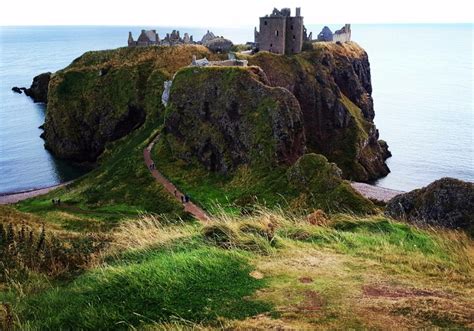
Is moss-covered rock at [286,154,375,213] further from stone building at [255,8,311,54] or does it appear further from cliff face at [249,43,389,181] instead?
stone building at [255,8,311,54]

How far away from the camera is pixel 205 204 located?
168 feet

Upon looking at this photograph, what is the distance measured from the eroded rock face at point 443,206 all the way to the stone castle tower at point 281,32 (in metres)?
71.1

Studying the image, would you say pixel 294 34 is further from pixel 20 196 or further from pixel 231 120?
pixel 20 196

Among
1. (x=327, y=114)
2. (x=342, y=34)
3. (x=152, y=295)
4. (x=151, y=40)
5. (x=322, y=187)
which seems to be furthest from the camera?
(x=342, y=34)

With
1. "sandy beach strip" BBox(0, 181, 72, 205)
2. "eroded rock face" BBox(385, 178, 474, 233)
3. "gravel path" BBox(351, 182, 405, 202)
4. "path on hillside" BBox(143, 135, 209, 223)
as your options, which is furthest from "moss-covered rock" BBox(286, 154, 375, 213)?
"sandy beach strip" BBox(0, 181, 72, 205)

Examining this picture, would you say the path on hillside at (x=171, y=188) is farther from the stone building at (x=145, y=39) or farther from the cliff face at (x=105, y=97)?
the stone building at (x=145, y=39)

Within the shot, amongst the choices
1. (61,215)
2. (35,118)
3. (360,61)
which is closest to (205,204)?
(61,215)

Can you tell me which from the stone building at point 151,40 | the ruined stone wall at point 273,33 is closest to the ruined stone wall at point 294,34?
the ruined stone wall at point 273,33

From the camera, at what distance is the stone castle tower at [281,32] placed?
296ft

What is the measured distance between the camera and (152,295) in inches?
348

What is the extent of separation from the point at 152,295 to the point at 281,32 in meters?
87.5

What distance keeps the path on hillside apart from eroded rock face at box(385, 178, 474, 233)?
2112 cm

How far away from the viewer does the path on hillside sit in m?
48.5

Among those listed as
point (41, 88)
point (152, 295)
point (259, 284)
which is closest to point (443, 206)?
point (259, 284)
